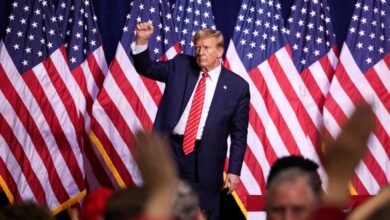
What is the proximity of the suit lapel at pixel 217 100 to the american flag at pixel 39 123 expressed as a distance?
1646 mm

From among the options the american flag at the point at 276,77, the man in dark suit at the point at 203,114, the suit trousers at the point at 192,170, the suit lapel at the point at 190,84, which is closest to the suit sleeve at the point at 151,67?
the man in dark suit at the point at 203,114

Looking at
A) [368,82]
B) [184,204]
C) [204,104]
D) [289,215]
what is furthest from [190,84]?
[184,204]

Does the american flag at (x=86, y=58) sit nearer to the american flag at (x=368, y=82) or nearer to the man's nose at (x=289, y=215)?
the american flag at (x=368, y=82)

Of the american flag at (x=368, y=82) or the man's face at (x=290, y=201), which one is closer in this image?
the man's face at (x=290, y=201)

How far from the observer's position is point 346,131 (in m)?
1.26

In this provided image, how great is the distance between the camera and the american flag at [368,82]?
672 cm

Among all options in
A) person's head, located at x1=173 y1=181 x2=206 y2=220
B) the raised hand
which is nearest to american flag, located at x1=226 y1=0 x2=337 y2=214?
the raised hand

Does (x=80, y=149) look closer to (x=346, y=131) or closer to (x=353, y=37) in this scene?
(x=353, y=37)

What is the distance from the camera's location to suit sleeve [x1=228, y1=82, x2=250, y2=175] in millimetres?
5430

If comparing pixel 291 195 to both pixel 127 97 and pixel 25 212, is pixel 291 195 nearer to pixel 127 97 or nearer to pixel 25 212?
pixel 25 212

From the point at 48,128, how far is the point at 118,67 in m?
0.72

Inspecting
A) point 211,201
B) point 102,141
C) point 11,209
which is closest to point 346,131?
point 11,209

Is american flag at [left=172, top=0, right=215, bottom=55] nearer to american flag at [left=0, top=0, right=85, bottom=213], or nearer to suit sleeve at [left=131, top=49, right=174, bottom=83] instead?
american flag at [left=0, top=0, right=85, bottom=213]

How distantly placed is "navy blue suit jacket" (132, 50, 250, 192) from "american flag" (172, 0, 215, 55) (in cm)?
136
